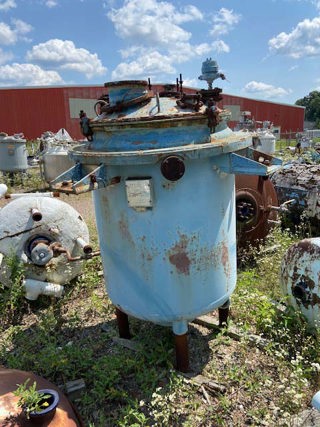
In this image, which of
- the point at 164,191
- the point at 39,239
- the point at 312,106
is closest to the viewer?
the point at 164,191

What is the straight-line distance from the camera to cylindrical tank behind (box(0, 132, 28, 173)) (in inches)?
399

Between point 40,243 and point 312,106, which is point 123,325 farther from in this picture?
point 312,106

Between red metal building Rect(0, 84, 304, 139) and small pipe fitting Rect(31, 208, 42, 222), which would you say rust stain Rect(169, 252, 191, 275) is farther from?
red metal building Rect(0, 84, 304, 139)

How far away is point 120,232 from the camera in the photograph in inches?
93.9

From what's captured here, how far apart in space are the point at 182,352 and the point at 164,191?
4.08ft

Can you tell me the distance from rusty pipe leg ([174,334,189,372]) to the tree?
198 ft

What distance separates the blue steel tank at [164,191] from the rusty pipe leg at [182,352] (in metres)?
0.01

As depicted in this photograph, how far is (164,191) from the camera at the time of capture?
7.26 feet

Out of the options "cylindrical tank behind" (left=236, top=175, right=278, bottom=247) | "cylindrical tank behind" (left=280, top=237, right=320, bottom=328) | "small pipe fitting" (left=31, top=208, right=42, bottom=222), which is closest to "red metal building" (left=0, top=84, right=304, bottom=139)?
"cylindrical tank behind" (left=236, top=175, right=278, bottom=247)

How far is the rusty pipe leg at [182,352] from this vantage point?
2.60 metres

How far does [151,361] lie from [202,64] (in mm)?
2298

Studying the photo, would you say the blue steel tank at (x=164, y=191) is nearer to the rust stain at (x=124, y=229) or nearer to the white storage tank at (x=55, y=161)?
the rust stain at (x=124, y=229)

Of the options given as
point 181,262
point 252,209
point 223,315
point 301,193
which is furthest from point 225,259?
point 301,193

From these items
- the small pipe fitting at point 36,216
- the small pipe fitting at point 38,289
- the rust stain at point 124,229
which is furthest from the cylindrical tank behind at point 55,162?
the rust stain at point 124,229
